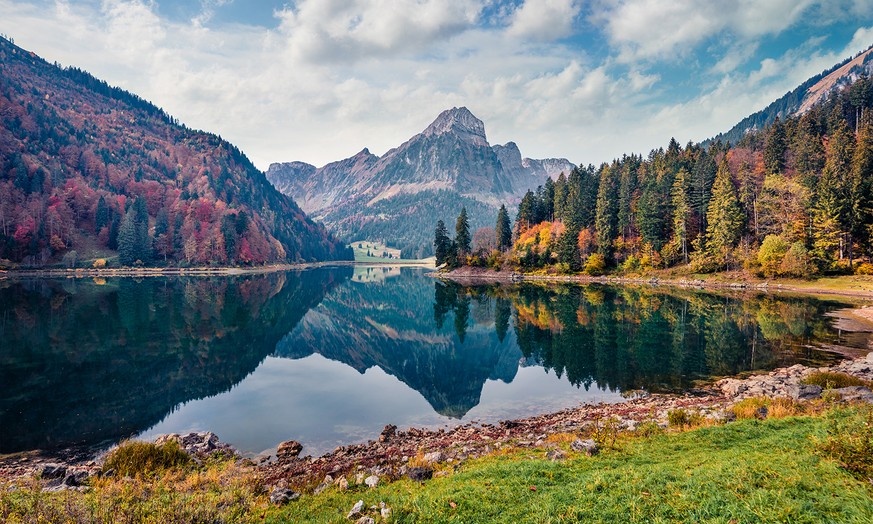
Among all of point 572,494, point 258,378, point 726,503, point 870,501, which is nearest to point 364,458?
point 572,494

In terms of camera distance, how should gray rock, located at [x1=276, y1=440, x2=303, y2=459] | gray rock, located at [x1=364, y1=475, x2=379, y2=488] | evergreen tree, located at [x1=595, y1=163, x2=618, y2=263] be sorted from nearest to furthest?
gray rock, located at [x1=364, y1=475, x2=379, y2=488], gray rock, located at [x1=276, y1=440, x2=303, y2=459], evergreen tree, located at [x1=595, y1=163, x2=618, y2=263]

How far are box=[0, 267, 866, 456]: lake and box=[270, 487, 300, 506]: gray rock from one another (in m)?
7.60

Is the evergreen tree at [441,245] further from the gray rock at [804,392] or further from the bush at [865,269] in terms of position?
the gray rock at [804,392]

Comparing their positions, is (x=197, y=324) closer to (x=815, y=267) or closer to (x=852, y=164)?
(x=815, y=267)

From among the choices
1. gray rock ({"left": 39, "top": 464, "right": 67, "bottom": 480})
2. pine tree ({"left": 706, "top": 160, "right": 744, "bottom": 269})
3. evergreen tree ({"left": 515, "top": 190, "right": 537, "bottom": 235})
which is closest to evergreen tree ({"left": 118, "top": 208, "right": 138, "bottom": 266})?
evergreen tree ({"left": 515, "top": 190, "right": 537, "bottom": 235})

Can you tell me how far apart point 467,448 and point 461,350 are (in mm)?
29687

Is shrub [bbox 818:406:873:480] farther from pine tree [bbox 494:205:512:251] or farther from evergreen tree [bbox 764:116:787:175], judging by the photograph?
pine tree [bbox 494:205:512:251]

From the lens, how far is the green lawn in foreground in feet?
28.8

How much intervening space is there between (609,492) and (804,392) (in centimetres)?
1781

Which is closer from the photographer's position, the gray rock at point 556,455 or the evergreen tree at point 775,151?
the gray rock at point 556,455

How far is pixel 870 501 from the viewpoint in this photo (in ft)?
28.1

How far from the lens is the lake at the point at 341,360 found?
2481 cm

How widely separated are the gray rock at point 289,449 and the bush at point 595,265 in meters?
103

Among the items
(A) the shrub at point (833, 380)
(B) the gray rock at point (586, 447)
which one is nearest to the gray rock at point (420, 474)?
(B) the gray rock at point (586, 447)
